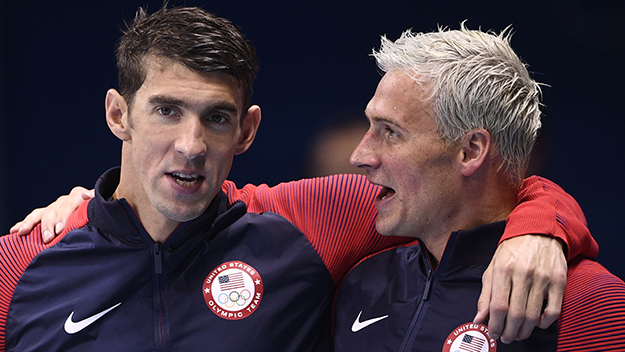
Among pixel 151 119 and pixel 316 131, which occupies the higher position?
pixel 151 119

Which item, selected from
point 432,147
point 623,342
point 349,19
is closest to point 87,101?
point 349,19

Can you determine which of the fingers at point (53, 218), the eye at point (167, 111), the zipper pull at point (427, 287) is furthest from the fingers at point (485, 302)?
the fingers at point (53, 218)

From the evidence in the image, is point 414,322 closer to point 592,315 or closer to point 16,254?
point 592,315

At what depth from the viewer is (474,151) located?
153cm

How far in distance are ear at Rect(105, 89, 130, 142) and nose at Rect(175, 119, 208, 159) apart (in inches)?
7.9

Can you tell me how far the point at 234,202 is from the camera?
5.76ft

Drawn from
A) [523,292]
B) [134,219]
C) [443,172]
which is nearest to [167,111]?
[134,219]

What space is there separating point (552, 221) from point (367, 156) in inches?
18.5

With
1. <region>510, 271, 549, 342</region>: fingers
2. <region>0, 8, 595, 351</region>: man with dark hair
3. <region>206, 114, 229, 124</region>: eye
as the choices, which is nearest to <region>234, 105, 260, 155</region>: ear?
<region>0, 8, 595, 351</region>: man with dark hair

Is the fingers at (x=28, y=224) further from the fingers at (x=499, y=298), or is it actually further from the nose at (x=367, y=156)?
the fingers at (x=499, y=298)

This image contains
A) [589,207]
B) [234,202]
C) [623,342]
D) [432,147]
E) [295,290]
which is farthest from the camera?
[589,207]

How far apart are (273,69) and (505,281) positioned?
2.20 meters

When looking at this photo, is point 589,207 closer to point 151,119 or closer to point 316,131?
point 316,131

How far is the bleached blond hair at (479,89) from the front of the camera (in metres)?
1.50
